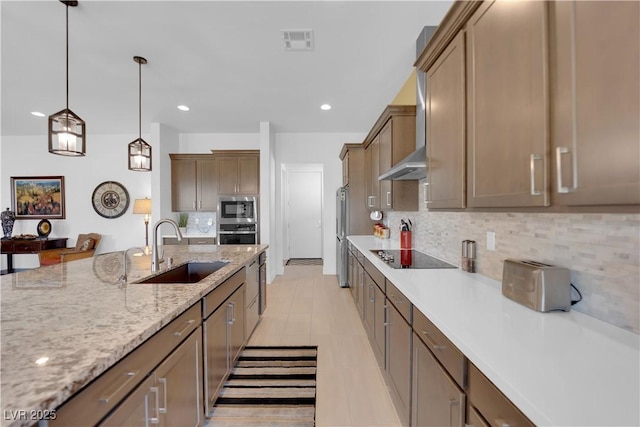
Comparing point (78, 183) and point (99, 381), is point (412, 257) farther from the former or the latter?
point (78, 183)

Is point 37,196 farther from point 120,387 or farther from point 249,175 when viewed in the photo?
point 120,387

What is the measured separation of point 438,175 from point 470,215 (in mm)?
487

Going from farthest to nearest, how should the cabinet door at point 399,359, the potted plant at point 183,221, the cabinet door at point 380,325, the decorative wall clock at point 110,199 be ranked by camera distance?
the decorative wall clock at point 110,199 < the potted plant at point 183,221 < the cabinet door at point 380,325 < the cabinet door at point 399,359

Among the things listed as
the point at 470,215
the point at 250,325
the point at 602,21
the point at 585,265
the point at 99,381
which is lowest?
the point at 250,325

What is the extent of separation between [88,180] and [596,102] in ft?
24.7

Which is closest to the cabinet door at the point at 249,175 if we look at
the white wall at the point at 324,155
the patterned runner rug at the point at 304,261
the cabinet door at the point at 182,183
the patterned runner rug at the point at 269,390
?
the white wall at the point at 324,155

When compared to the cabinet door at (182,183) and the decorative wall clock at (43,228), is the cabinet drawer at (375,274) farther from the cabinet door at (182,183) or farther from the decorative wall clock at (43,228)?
the decorative wall clock at (43,228)

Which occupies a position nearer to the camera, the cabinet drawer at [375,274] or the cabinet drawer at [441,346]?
the cabinet drawer at [441,346]

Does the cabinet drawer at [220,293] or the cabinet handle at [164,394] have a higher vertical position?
the cabinet drawer at [220,293]

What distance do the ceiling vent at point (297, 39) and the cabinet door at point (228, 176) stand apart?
2830 mm

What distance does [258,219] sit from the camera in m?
5.00

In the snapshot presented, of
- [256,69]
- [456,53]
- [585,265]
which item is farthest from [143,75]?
[585,265]

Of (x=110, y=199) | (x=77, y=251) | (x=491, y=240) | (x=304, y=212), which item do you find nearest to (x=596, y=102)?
(x=491, y=240)

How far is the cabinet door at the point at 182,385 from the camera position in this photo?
115 cm
